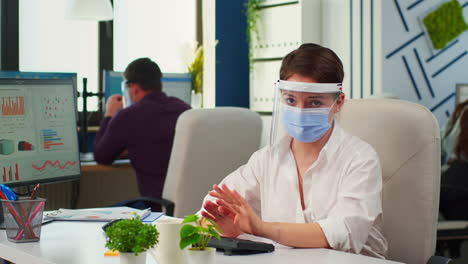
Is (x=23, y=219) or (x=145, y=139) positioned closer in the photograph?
(x=23, y=219)

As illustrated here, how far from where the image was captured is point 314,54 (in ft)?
6.30

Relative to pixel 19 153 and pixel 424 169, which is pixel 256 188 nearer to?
pixel 424 169

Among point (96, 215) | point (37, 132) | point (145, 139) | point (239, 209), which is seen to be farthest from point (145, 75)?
point (239, 209)

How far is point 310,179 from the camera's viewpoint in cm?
195

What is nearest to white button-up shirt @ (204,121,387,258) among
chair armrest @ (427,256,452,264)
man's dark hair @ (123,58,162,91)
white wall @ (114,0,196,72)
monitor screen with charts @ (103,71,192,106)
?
chair armrest @ (427,256,452,264)

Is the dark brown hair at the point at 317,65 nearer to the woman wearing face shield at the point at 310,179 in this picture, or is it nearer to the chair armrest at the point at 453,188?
the woman wearing face shield at the point at 310,179

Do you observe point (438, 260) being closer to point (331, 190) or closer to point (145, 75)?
point (331, 190)

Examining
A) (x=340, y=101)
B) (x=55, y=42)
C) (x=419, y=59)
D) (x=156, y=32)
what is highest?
(x=156, y=32)

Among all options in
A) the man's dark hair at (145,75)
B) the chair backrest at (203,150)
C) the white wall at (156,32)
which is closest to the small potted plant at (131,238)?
the chair backrest at (203,150)

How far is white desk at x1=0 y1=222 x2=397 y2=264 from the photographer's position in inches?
58.6

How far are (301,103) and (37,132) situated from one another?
1.10 m

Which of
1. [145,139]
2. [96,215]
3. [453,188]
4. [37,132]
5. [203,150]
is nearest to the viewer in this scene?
[96,215]

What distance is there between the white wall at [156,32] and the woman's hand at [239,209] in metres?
4.93

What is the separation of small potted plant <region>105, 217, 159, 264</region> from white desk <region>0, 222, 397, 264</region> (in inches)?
8.5
